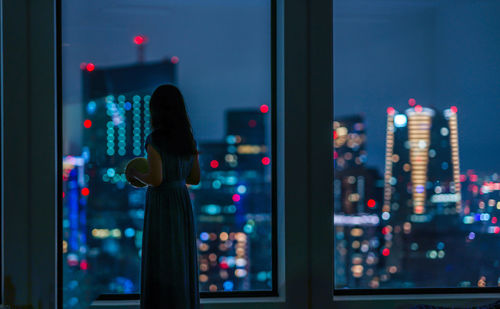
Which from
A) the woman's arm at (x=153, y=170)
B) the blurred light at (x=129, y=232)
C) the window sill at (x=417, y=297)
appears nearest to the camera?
the woman's arm at (x=153, y=170)

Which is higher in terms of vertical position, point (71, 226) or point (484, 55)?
point (484, 55)

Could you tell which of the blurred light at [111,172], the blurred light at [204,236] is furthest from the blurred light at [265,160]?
the blurred light at [111,172]

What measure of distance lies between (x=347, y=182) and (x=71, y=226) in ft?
5.43

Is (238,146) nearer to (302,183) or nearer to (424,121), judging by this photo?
(302,183)

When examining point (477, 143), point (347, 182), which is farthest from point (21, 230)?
point (477, 143)

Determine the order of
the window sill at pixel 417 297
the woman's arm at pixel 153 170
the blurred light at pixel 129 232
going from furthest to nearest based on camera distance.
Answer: the blurred light at pixel 129 232 < the window sill at pixel 417 297 < the woman's arm at pixel 153 170

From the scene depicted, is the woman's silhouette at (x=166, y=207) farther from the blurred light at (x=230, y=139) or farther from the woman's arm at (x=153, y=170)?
the blurred light at (x=230, y=139)

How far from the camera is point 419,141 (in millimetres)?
2580

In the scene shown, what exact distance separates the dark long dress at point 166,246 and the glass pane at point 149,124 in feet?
1.91

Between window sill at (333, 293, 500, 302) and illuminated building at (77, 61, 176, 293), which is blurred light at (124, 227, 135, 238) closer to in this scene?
illuminated building at (77, 61, 176, 293)

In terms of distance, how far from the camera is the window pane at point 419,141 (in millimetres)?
2555

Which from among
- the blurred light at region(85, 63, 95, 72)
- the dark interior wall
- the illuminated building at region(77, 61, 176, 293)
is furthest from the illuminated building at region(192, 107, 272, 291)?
the dark interior wall

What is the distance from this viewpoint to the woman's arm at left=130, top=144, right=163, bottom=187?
188 centimetres

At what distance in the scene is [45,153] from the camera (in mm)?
2303
